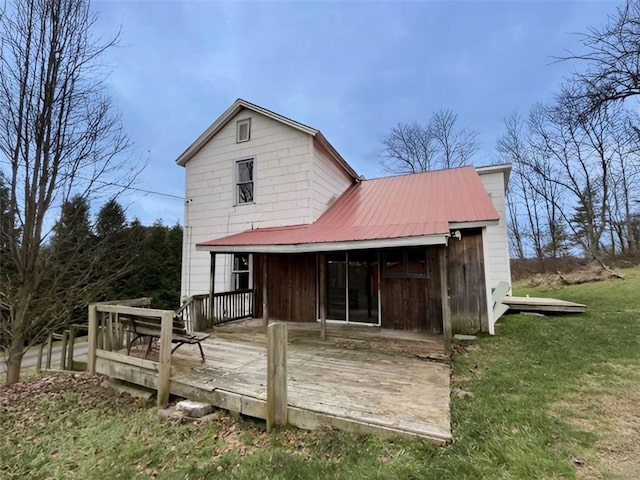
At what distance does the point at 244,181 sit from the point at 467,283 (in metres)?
7.55

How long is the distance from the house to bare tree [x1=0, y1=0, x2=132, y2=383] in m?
3.13

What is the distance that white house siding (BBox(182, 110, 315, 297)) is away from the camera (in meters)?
9.76

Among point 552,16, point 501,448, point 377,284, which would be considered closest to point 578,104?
point 552,16

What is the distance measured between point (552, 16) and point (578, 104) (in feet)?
7.01

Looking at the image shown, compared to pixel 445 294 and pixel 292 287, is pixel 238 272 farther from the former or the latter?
pixel 445 294

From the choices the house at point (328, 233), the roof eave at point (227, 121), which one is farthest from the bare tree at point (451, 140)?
the roof eave at point (227, 121)

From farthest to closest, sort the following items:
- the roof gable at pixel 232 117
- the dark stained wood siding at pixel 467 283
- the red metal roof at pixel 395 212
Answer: the roof gable at pixel 232 117 < the dark stained wood siding at pixel 467 283 < the red metal roof at pixel 395 212

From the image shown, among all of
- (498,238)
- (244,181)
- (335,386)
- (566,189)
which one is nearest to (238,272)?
(244,181)

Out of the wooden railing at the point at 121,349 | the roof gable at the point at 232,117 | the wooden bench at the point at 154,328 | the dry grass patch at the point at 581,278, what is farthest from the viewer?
the dry grass patch at the point at 581,278

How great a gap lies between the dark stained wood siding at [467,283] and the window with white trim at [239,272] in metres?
6.27

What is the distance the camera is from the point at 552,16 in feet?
24.1

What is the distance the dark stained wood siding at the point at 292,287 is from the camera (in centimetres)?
925

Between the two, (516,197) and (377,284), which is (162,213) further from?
(516,197)

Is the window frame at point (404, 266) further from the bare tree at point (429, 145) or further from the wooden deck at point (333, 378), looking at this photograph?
the bare tree at point (429, 145)
